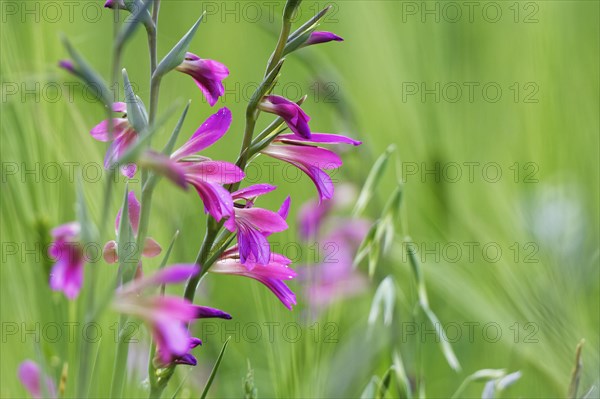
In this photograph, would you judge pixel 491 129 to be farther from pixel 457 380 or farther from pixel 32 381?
pixel 32 381

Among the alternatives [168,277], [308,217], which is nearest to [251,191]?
[168,277]

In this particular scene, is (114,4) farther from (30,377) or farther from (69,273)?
(30,377)

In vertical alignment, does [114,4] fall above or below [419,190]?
above

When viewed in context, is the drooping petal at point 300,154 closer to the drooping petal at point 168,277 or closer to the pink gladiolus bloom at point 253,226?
the pink gladiolus bloom at point 253,226

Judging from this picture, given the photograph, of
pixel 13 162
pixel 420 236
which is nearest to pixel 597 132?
pixel 420 236

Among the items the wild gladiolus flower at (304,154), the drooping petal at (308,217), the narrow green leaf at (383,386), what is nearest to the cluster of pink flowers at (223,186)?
the wild gladiolus flower at (304,154)
